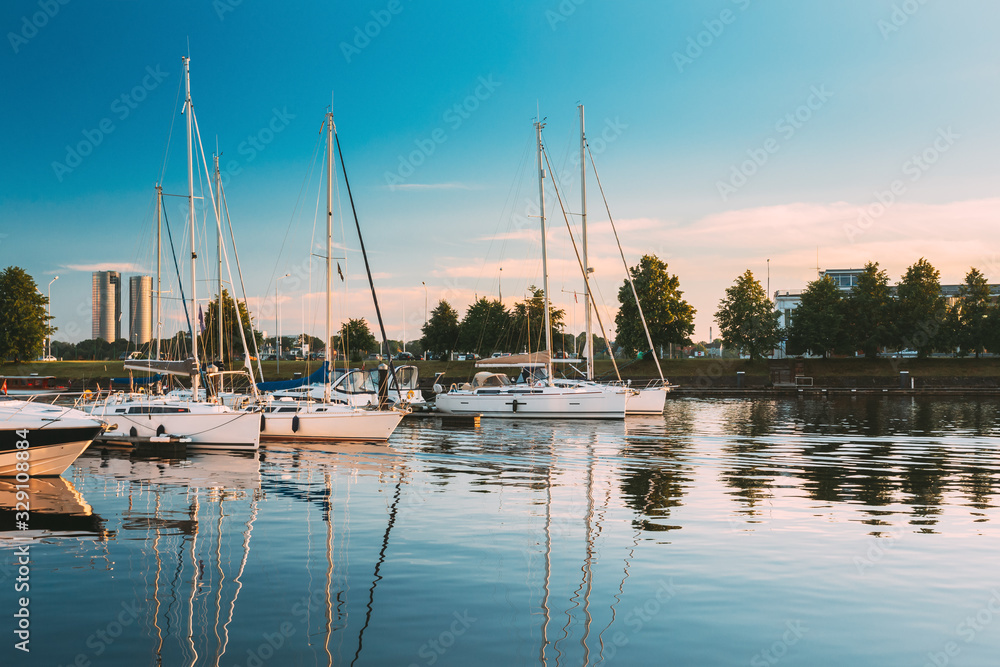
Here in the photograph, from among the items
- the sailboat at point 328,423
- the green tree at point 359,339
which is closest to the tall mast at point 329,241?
the sailboat at point 328,423

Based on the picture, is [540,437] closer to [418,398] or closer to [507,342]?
[418,398]

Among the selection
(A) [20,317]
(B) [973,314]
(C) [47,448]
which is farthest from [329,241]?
(B) [973,314]

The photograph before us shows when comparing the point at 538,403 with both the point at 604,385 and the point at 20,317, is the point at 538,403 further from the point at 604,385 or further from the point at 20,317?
the point at 20,317

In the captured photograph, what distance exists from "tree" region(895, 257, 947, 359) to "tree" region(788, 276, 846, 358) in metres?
7.24

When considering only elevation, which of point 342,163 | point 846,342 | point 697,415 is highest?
point 342,163

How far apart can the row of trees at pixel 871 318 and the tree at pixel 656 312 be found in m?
6.50

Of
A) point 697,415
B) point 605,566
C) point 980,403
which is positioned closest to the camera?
Result: point 605,566

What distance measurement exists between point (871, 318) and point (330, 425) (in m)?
84.8

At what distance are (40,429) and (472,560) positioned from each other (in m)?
16.0

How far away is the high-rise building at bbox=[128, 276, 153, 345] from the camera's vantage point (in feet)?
146

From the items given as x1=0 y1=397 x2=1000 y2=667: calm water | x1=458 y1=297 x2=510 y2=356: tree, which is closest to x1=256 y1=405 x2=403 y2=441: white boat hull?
x1=0 y1=397 x2=1000 y2=667: calm water

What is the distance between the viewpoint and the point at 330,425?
36.3 metres

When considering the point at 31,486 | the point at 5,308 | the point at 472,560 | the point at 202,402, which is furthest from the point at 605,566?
the point at 5,308

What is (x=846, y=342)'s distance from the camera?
99.4 meters
